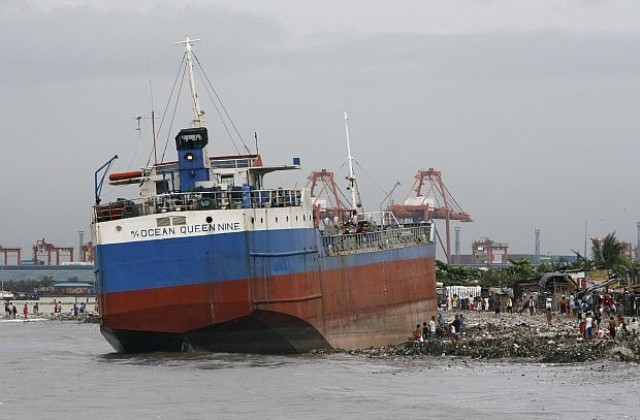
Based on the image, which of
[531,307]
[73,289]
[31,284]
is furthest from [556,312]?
[31,284]

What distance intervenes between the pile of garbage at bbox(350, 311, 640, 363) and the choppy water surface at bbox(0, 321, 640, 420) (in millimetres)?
1136

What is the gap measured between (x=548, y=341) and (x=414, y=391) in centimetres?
1253

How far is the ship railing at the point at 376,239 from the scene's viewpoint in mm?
45656

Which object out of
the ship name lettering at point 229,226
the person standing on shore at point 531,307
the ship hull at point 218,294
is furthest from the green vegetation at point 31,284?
the ship name lettering at point 229,226

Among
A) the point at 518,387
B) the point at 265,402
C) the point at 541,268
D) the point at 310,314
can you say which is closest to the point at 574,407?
the point at 518,387

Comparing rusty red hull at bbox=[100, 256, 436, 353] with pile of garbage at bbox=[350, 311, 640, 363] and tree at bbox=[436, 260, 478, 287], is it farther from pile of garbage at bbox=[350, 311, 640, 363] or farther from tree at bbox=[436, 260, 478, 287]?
tree at bbox=[436, 260, 478, 287]

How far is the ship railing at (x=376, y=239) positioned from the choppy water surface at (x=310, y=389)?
19.4ft

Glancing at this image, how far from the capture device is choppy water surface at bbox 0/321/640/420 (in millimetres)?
27812

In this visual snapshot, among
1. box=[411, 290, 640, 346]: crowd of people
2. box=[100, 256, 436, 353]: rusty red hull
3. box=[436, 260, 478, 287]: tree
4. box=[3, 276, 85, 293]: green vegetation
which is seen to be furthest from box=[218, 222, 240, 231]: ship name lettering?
box=[3, 276, 85, 293]: green vegetation

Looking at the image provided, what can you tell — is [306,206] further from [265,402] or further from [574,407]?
[574,407]

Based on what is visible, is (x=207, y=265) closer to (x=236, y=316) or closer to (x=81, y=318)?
(x=236, y=316)

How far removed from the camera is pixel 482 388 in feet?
103

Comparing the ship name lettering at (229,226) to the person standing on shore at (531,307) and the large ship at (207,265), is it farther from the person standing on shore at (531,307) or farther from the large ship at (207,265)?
the person standing on shore at (531,307)

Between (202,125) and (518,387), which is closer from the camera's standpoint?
(518,387)
